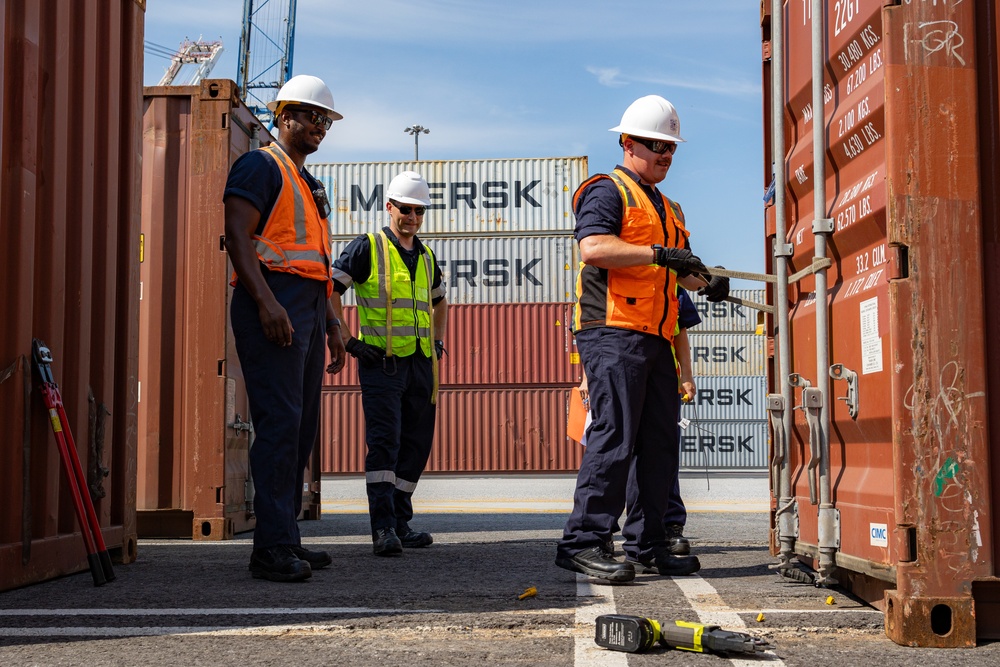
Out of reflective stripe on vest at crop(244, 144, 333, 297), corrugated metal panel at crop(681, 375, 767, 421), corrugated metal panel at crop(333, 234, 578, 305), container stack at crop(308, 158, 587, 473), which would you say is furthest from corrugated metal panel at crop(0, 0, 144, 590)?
corrugated metal panel at crop(681, 375, 767, 421)

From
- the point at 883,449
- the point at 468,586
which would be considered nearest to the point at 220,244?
the point at 468,586

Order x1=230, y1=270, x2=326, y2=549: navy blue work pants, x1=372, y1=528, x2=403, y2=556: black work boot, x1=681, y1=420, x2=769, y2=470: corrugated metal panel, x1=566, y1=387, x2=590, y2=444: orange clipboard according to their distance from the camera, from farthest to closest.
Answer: x1=681, y1=420, x2=769, y2=470: corrugated metal panel, x1=566, y1=387, x2=590, y2=444: orange clipboard, x1=372, y1=528, x2=403, y2=556: black work boot, x1=230, y1=270, x2=326, y2=549: navy blue work pants

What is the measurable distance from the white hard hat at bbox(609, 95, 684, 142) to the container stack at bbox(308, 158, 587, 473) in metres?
21.0

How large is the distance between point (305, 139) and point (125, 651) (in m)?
2.64

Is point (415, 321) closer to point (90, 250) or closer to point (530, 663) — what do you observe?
point (90, 250)

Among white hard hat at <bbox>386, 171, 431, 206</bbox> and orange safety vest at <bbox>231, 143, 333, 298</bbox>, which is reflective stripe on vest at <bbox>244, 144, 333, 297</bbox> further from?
white hard hat at <bbox>386, 171, 431, 206</bbox>

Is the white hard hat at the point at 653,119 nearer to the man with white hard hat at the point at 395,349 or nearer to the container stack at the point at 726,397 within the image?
the man with white hard hat at the point at 395,349

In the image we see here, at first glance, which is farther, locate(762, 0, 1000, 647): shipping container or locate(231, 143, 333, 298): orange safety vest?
locate(231, 143, 333, 298): orange safety vest

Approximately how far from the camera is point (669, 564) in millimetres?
4723

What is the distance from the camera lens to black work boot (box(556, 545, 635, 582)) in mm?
4281

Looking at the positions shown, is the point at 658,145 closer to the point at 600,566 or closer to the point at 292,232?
the point at 292,232

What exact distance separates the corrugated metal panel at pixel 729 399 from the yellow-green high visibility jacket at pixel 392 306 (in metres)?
29.0

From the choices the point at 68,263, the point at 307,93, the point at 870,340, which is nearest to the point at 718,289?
the point at 870,340

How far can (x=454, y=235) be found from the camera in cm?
2723
